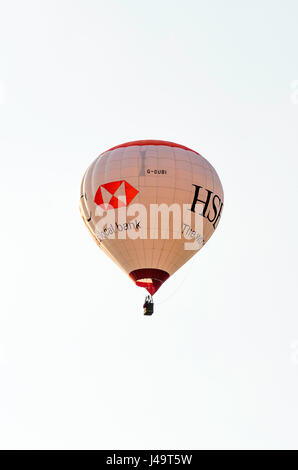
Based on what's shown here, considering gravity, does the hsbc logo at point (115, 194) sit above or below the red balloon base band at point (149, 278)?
above

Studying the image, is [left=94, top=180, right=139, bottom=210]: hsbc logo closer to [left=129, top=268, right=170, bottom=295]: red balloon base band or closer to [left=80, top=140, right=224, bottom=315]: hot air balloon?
[left=80, top=140, right=224, bottom=315]: hot air balloon

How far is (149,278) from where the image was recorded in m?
51.9

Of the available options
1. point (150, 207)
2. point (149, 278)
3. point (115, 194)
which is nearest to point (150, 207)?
point (150, 207)

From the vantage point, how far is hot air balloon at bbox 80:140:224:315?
169 ft

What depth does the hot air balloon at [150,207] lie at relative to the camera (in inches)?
2025

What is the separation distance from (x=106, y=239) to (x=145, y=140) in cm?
434

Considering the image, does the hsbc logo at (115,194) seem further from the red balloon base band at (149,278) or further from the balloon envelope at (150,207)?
the red balloon base band at (149,278)

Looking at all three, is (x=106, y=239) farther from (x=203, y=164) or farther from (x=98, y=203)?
(x=203, y=164)

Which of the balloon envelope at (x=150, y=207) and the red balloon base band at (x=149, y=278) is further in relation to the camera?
the red balloon base band at (x=149, y=278)

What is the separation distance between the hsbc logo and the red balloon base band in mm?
2690

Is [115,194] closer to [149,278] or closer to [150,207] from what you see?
[150,207]

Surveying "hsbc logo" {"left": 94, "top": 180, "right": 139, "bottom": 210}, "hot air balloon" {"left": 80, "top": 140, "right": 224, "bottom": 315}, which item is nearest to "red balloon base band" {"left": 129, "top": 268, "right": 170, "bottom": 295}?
"hot air balloon" {"left": 80, "top": 140, "right": 224, "bottom": 315}

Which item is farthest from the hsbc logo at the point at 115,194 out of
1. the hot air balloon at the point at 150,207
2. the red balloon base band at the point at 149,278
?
the red balloon base band at the point at 149,278

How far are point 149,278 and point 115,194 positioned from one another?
138 inches
